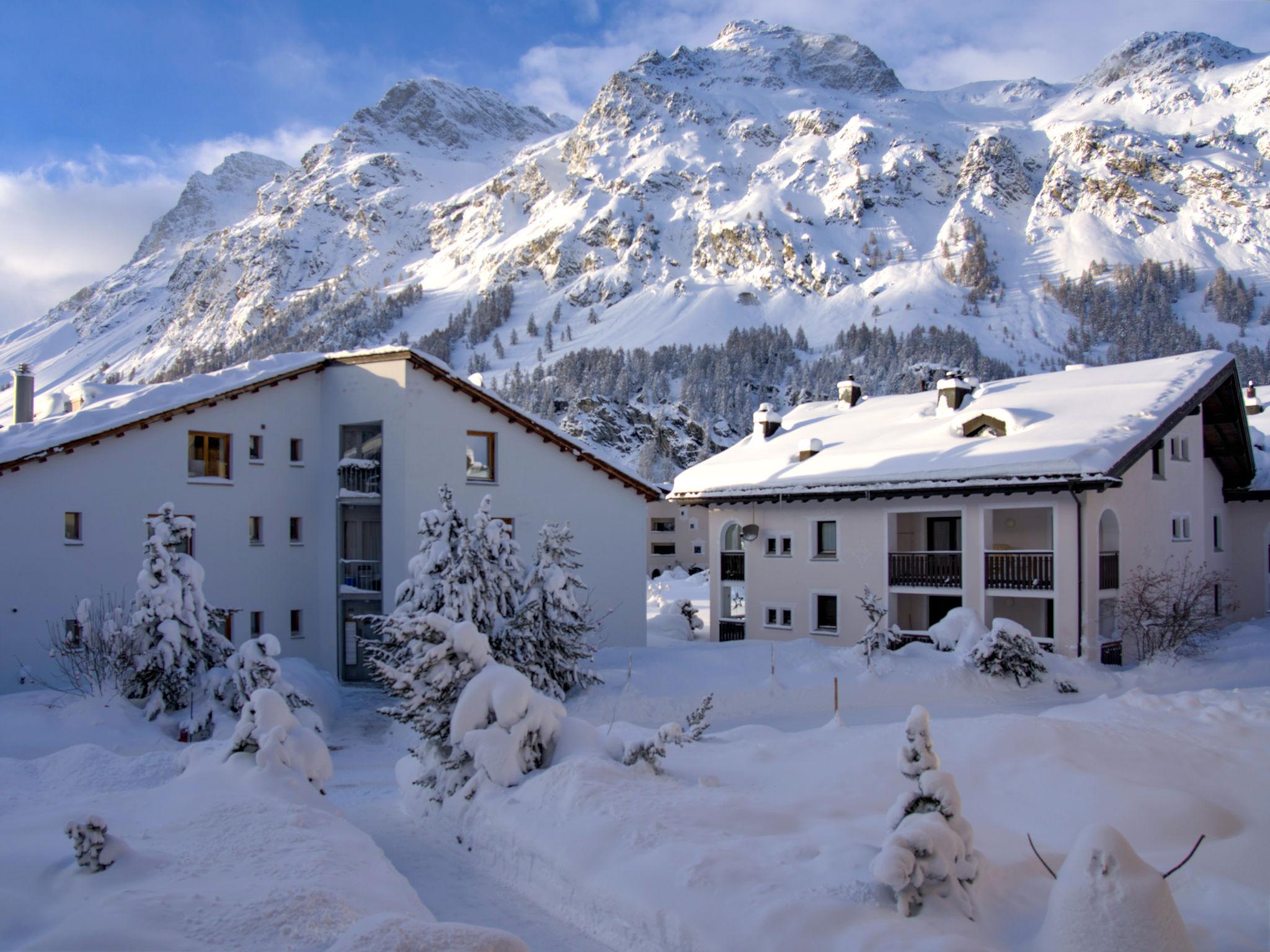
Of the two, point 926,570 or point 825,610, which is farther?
point 825,610

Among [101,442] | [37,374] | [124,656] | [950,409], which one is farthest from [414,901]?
[37,374]

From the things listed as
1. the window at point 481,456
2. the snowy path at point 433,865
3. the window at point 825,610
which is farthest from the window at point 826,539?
the snowy path at point 433,865

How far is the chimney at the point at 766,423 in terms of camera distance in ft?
107

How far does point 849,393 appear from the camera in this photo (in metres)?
34.0

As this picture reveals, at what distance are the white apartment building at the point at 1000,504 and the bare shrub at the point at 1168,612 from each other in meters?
Result: 0.44

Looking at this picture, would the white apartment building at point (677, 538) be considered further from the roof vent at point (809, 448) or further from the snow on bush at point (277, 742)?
the snow on bush at point (277, 742)

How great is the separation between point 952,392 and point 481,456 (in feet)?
45.4

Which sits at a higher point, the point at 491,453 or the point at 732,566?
the point at 491,453

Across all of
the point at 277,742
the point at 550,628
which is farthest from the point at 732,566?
the point at 277,742

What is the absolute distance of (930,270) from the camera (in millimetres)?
171875

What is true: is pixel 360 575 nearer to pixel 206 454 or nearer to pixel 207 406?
pixel 206 454

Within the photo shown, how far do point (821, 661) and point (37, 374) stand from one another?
716ft

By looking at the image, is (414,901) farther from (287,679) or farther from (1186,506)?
(1186,506)

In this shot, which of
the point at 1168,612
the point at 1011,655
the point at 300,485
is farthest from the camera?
the point at 300,485
